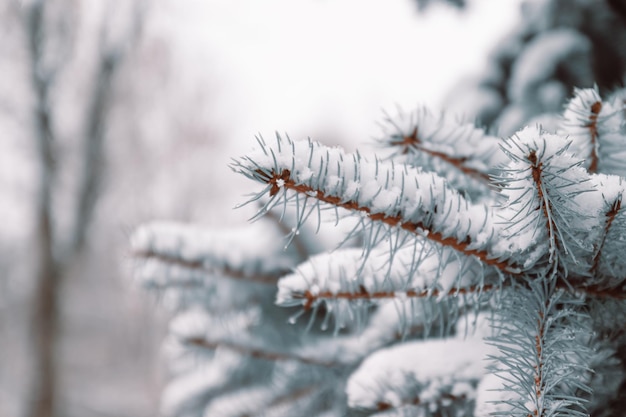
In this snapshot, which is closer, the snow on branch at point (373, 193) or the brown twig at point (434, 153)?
the snow on branch at point (373, 193)

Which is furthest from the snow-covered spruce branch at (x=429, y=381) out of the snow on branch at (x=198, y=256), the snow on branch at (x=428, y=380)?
the snow on branch at (x=198, y=256)

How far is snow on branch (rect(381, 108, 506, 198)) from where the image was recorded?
17.7 inches

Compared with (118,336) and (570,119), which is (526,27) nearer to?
(570,119)

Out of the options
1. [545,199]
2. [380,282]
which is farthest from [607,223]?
[380,282]

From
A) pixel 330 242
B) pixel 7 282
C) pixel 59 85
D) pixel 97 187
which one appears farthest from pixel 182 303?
pixel 7 282

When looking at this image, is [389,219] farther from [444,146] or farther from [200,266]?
[200,266]

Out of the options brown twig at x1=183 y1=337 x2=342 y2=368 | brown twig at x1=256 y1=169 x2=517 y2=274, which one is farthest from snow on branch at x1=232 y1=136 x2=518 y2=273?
brown twig at x1=183 y1=337 x2=342 y2=368

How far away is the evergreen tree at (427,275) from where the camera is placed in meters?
0.31

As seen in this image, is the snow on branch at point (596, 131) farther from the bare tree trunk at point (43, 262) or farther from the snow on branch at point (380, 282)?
the bare tree trunk at point (43, 262)

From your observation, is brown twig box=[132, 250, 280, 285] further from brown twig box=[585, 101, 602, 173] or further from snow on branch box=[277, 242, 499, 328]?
brown twig box=[585, 101, 602, 173]

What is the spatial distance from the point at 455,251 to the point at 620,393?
0.21 m

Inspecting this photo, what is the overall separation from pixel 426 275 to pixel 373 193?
0.13 m

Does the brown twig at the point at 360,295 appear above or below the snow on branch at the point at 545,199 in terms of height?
below

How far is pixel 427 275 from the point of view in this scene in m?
0.41
